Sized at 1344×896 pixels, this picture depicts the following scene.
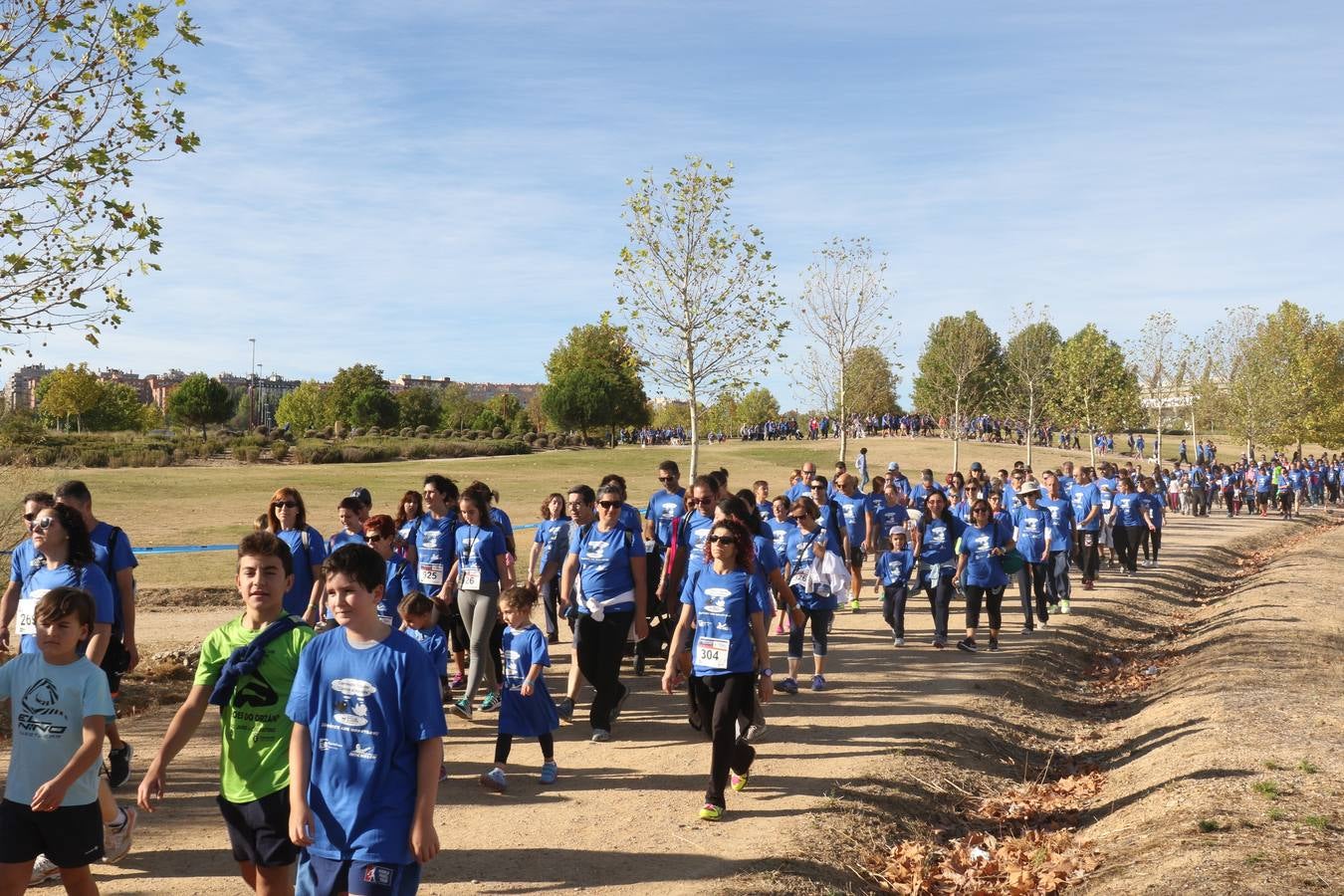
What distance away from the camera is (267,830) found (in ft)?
14.9

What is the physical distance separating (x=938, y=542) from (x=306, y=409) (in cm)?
10818

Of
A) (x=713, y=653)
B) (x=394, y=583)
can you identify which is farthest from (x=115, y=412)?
(x=713, y=653)

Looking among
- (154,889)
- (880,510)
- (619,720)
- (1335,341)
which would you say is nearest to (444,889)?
(154,889)

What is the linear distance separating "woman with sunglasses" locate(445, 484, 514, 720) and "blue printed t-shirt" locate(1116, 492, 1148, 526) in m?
16.4

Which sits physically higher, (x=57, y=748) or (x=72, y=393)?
(x=72, y=393)

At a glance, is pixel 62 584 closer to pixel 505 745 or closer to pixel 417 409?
pixel 505 745

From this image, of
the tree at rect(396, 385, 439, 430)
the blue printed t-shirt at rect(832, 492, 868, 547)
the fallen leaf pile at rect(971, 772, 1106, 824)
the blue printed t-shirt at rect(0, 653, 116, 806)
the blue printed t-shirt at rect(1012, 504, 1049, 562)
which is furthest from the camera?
the tree at rect(396, 385, 439, 430)

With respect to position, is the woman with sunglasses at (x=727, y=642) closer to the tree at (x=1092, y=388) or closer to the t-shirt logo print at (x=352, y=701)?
the t-shirt logo print at (x=352, y=701)

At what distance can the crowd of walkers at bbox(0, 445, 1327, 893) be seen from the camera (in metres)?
4.09

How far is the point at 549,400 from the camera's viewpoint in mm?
86500

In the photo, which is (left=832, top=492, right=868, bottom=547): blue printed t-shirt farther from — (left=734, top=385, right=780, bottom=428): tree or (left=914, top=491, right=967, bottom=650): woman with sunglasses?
(left=734, top=385, right=780, bottom=428): tree

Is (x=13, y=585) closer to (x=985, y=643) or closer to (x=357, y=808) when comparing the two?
(x=357, y=808)

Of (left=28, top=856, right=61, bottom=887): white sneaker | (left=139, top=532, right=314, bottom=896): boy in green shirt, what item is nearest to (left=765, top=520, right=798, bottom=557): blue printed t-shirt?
(left=28, top=856, right=61, bottom=887): white sneaker

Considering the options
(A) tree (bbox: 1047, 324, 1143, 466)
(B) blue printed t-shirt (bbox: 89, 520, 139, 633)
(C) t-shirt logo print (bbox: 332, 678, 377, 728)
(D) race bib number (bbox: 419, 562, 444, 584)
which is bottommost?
(D) race bib number (bbox: 419, 562, 444, 584)
